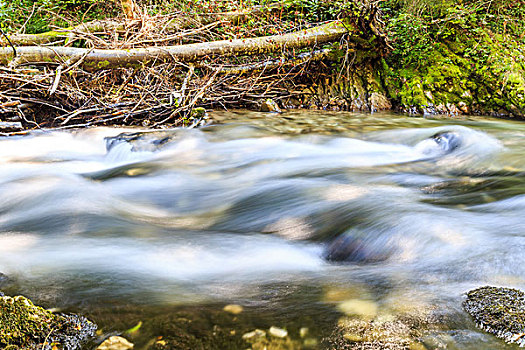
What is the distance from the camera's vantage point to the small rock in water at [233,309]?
163cm

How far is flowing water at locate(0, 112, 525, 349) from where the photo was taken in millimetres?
1596

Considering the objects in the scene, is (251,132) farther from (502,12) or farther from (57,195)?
(502,12)

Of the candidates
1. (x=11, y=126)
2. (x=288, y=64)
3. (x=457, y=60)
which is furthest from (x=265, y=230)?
(x=457, y=60)

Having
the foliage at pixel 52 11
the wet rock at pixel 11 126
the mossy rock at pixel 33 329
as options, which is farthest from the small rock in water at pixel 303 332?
the foliage at pixel 52 11

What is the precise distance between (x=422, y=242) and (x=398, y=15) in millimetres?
6080

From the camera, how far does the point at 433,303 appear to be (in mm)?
1640

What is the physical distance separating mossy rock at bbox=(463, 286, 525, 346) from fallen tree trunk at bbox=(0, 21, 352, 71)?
212 inches

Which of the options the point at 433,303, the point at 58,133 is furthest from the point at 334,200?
the point at 58,133

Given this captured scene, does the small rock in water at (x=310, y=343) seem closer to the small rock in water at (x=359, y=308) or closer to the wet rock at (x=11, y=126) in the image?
the small rock in water at (x=359, y=308)

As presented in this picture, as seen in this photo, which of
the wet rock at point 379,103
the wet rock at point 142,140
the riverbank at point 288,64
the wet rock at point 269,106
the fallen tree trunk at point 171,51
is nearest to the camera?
the wet rock at point 142,140

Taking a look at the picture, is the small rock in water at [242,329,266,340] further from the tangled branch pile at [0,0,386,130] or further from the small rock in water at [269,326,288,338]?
the tangled branch pile at [0,0,386,130]

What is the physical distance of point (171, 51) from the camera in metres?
6.21

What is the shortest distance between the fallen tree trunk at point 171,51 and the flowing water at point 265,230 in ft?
3.21

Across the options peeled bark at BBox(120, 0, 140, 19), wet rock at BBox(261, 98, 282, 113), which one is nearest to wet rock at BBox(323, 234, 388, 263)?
wet rock at BBox(261, 98, 282, 113)
